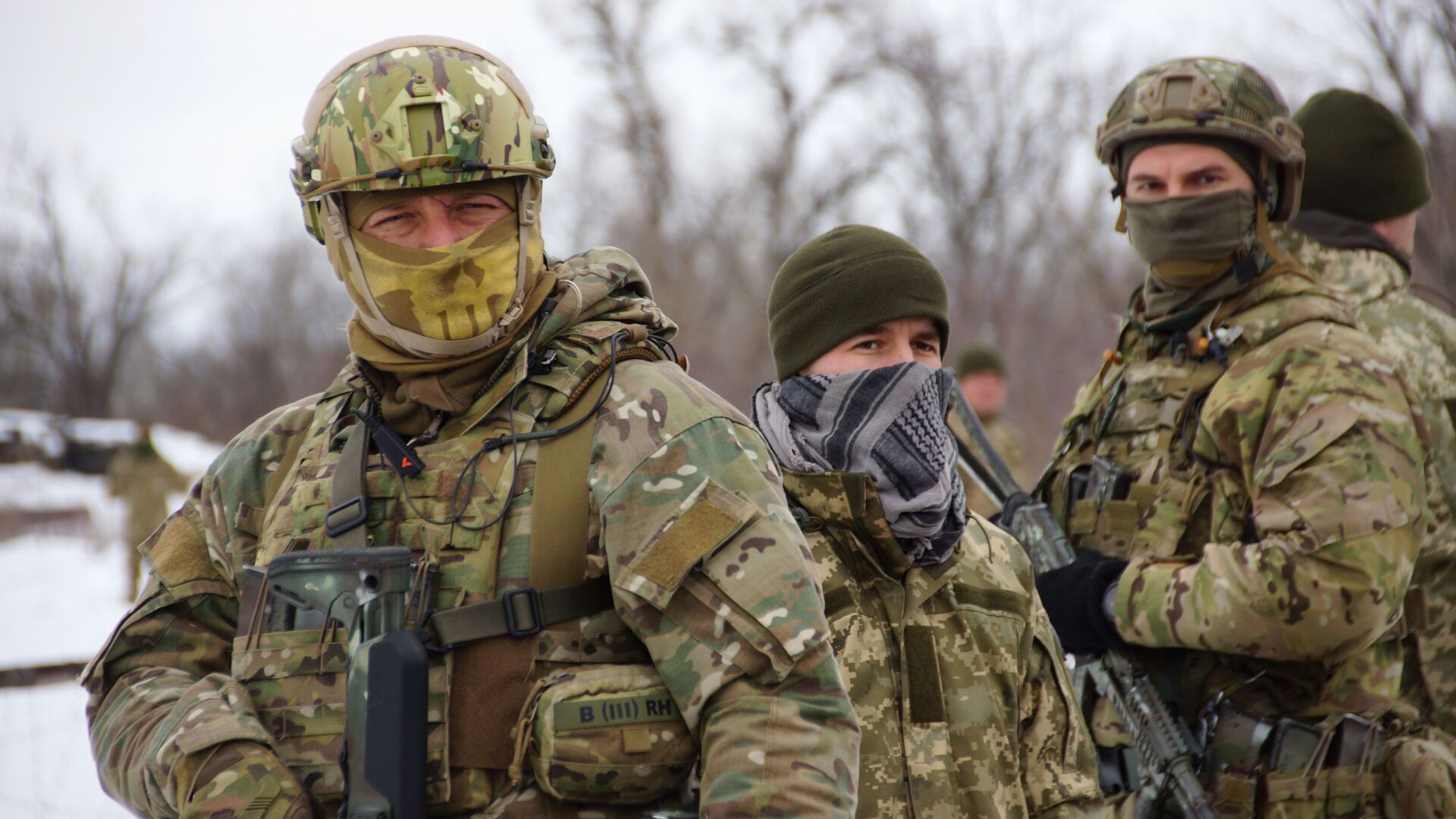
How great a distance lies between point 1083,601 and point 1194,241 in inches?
41.1

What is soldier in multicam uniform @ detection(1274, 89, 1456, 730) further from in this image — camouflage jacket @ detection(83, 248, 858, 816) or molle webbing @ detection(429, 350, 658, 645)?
molle webbing @ detection(429, 350, 658, 645)

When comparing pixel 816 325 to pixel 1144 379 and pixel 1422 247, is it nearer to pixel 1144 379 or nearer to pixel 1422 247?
pixel 1144 379

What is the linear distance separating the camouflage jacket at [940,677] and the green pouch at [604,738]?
67 centimetres

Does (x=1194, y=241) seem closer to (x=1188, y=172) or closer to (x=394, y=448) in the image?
(x=1188, y=172)

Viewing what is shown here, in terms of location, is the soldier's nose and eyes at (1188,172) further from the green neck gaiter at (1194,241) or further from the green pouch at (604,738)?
the green pouch at (604,738)

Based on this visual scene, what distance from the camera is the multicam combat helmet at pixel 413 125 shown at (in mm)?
2297

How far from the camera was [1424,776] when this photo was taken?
10.7 ft

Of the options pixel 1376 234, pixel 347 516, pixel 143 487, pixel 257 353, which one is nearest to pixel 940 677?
pixel 347 516

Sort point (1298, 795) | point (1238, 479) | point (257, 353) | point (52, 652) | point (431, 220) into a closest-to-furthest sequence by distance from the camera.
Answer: point (431, 220) < point (1298, 795) < point (1238, 479) < point (52, 652) < point (257, 353)

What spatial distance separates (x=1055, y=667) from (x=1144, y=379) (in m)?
1.22

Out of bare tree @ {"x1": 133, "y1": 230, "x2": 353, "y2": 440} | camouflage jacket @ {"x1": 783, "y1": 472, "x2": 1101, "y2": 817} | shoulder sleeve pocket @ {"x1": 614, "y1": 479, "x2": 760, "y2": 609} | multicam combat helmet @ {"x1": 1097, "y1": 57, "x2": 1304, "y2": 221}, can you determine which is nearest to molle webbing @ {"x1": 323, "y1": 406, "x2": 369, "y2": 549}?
shoulder sleeve pocket @ {"x1": 614, "y1": 479, "x2": 760, "y2": 609}

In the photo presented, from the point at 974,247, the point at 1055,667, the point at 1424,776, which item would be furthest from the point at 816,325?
the point at 974,247

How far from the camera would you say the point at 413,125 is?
2.30 m

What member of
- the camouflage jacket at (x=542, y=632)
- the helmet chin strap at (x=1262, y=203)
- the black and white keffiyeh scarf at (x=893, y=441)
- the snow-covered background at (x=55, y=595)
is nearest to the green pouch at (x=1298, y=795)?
the black and white keffiyeh scarf at (x=893, y=441)
